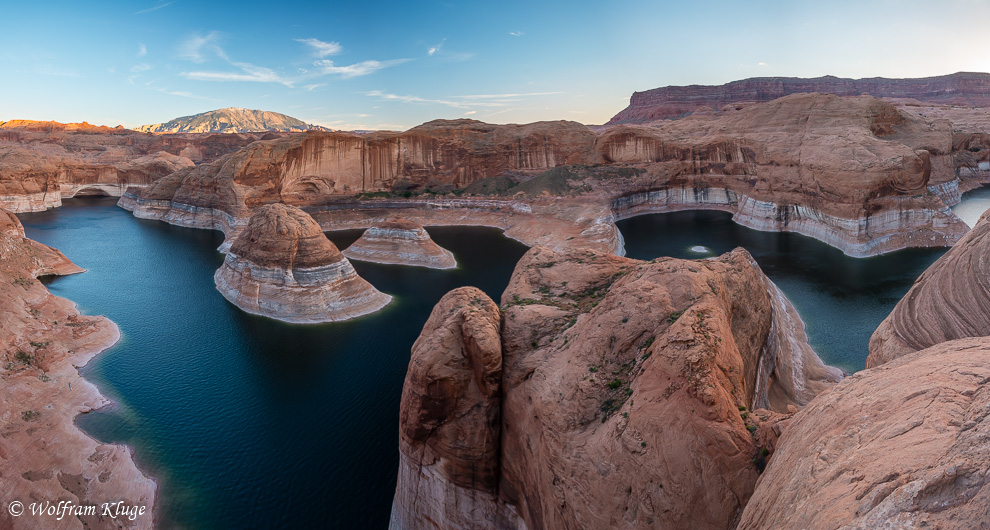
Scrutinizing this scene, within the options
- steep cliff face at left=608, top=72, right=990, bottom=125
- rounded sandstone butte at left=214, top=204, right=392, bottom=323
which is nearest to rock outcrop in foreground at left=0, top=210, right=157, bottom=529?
rounded sandstone butte at left=214, top=204, right=392, bottom=323

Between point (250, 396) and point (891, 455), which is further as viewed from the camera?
point (250, 396)

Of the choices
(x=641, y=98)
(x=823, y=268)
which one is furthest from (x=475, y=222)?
(x=641, y=98)

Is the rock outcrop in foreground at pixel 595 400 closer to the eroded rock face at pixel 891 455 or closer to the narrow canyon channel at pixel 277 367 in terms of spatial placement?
the eroded rock face at pixel 891 455

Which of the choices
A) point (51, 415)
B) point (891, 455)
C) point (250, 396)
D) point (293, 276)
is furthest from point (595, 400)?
point (293, 276)

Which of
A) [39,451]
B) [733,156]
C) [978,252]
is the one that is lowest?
[39,451]

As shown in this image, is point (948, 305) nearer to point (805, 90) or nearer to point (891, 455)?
point (891, 455)

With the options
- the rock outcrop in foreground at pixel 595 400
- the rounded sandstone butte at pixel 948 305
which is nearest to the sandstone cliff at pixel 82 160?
the rock outcrop in foreground at pixel 595 400

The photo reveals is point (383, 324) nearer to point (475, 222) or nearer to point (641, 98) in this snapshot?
point (475, 222)
